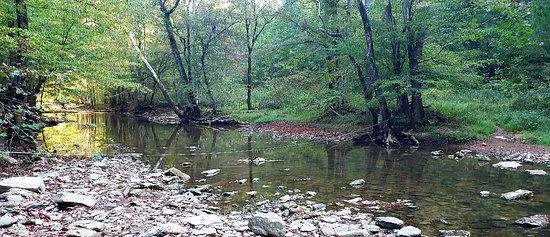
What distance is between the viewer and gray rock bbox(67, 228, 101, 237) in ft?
15.4

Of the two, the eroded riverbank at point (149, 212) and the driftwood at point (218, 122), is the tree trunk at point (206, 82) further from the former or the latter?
the eroded riverbank at point (149, 212)

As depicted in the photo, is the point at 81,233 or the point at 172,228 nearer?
the point at 81,233

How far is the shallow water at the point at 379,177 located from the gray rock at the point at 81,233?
1.30m

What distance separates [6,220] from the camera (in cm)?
480

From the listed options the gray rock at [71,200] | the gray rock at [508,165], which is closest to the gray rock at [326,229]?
the gray rock at [71,200]

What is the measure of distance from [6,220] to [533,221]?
7.83 meters

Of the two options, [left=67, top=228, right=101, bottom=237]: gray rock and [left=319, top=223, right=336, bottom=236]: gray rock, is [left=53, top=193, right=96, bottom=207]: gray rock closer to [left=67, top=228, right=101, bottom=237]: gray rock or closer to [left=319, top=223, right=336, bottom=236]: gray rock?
[left=67, top=228, right=101, bottom=237]: gray rock

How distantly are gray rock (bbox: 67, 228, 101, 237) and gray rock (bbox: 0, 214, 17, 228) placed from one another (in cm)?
79

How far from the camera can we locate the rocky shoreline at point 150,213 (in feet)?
16.6

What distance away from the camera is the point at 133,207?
6336 mm

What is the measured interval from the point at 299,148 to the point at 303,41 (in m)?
8.53

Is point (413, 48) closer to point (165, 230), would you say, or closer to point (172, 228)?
point (172, 228)

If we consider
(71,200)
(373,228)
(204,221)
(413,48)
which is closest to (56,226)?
(71,200)

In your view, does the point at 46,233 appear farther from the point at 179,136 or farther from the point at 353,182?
the point at 179,136
